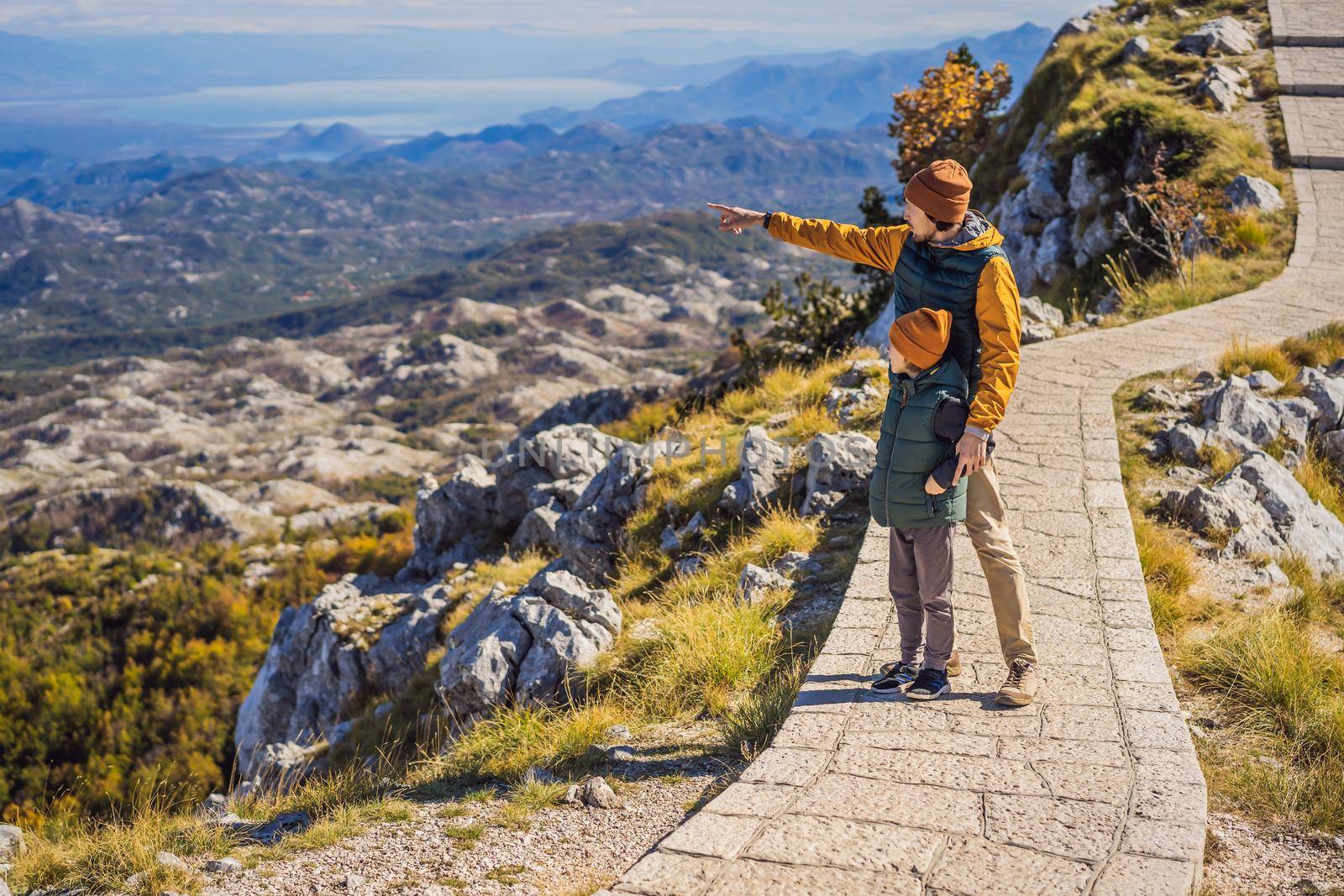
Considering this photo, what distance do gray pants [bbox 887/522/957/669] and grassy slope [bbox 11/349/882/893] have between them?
90 centimetres

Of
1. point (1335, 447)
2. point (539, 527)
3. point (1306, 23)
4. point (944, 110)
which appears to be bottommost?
point (539, 527)

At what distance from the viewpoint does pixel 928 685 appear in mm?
4484

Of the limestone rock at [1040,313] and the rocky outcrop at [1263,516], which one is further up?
the limestone rock at [1040,313]

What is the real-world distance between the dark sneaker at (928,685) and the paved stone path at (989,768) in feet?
0.19

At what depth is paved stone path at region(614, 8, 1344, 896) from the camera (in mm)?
3217

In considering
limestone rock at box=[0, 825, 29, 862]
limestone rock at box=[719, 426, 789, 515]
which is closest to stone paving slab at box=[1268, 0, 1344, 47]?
limestone rock at box=[719, 426, 789, 515]

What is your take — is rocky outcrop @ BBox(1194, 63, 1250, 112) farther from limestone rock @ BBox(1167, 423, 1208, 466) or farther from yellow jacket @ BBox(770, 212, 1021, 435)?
yellow jacket @ BBox(770, 212, 1021, 435)

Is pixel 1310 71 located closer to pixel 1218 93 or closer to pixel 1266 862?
pixel 1218 93

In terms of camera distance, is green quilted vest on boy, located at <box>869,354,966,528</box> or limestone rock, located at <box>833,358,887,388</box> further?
limestone rock, located at <box>833,358,887,388</box>

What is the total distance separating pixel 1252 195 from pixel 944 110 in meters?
9.88

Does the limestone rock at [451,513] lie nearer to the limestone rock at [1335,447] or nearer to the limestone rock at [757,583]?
the limestone rock at [757,583]

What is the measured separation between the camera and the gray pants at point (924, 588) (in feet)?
13.8

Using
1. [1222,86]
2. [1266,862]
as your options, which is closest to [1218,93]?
[1222,86]

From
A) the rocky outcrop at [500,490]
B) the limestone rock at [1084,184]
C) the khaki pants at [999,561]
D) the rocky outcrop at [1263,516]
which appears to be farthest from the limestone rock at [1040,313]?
the khaki pants at [999,561]
